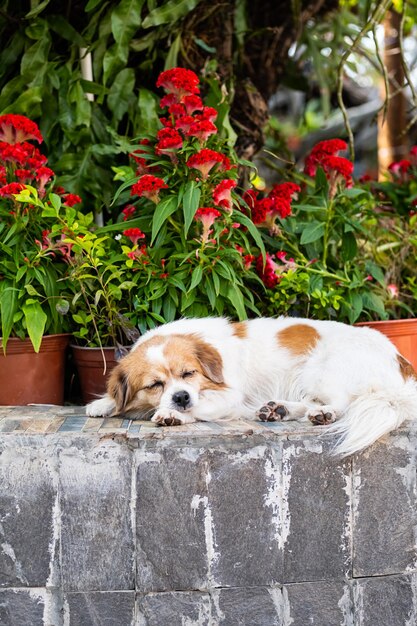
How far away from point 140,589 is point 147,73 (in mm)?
3460

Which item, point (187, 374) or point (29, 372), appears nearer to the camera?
point (187, 374)

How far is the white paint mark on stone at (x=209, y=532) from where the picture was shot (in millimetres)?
2863

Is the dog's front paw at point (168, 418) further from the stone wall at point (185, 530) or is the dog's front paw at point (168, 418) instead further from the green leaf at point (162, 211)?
the green leaf at point (162, 211)

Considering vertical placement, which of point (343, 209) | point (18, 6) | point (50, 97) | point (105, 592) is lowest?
point (105, 592)

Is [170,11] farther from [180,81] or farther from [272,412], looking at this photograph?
[272,412]

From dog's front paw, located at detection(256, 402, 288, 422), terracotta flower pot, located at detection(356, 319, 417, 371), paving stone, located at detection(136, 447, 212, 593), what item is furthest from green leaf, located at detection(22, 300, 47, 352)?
terracotta flower pot, located at detection(356, 319, 417, 371)

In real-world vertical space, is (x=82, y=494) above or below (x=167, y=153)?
below

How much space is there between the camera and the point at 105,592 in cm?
284

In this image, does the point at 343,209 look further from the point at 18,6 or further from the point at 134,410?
the point at 18,6

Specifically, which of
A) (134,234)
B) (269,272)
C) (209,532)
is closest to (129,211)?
(134,234)

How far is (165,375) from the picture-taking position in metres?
3.28

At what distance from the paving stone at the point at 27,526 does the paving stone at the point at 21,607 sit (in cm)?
3

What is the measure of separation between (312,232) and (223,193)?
722mm

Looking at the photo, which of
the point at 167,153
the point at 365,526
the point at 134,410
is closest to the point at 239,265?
the point at 167,153
